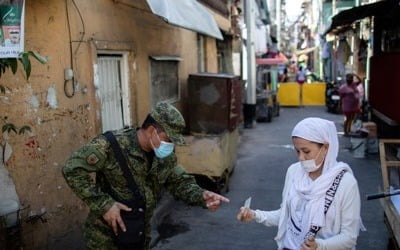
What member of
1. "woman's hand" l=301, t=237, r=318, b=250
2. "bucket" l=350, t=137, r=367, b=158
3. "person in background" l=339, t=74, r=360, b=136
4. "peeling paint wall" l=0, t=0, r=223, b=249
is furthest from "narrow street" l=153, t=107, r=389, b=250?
"woman's hand" l=301, t=237, r=318, b=250

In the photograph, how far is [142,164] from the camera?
2.81 m

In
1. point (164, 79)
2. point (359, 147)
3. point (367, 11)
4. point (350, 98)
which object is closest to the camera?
point (164, 79)

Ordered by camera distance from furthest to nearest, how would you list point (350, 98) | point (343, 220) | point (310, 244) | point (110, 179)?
point (350, 98) < point (110, 179) < point (343, 220) < point (310, 244)

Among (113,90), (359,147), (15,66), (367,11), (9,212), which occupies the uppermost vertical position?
(367,11)

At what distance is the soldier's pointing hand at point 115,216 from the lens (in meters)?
2.61

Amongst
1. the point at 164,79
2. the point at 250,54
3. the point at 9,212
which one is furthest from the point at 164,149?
the point at 250,54

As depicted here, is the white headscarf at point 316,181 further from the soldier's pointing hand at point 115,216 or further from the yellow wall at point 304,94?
the yellow wall at point 304,94

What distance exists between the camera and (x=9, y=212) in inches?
137

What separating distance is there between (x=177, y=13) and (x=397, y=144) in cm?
310

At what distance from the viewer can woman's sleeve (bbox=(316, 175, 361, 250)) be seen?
2367 mm

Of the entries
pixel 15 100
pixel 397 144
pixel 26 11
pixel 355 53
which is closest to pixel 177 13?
pixel 26 11

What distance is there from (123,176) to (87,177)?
22 cm

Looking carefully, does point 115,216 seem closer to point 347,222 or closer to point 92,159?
point 92,159

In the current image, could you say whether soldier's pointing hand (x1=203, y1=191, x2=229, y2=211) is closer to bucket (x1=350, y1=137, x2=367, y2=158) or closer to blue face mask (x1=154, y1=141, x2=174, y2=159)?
blue face mask (x1=154, y1=141, x2=174, y2=159)
